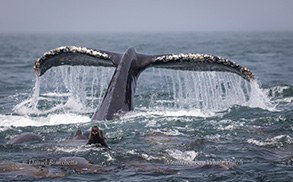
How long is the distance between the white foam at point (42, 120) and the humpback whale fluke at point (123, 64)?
1.46m

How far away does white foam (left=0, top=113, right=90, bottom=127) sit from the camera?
1199 centimetres

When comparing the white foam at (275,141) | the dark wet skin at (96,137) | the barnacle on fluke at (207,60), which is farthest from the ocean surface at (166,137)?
the barnacle on fluke at (207,60)

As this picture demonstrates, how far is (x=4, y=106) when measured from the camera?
14.9 m

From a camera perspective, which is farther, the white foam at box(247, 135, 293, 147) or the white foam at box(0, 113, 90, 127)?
the white foam at box(0, 113, 90, 127)

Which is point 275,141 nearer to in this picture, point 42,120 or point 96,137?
point 96,137

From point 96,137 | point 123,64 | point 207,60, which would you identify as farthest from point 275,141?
point 123,64

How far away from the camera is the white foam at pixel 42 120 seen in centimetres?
1199

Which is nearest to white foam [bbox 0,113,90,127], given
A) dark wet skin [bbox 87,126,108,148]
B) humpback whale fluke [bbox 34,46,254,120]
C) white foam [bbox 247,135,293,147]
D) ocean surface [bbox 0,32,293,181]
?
ocean surface [bbox 0,32,293,181]

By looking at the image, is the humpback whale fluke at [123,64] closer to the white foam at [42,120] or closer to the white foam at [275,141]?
the white foam at [42,120]

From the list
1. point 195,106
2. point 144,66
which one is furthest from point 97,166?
point 195,106

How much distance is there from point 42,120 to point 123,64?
2768 millimetres

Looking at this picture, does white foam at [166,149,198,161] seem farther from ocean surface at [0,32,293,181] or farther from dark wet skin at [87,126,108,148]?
dark wet skin at [87,126,108,148]

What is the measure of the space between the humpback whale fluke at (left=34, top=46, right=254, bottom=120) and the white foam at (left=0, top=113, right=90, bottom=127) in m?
1.46

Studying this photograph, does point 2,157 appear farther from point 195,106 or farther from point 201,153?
point 195,106
